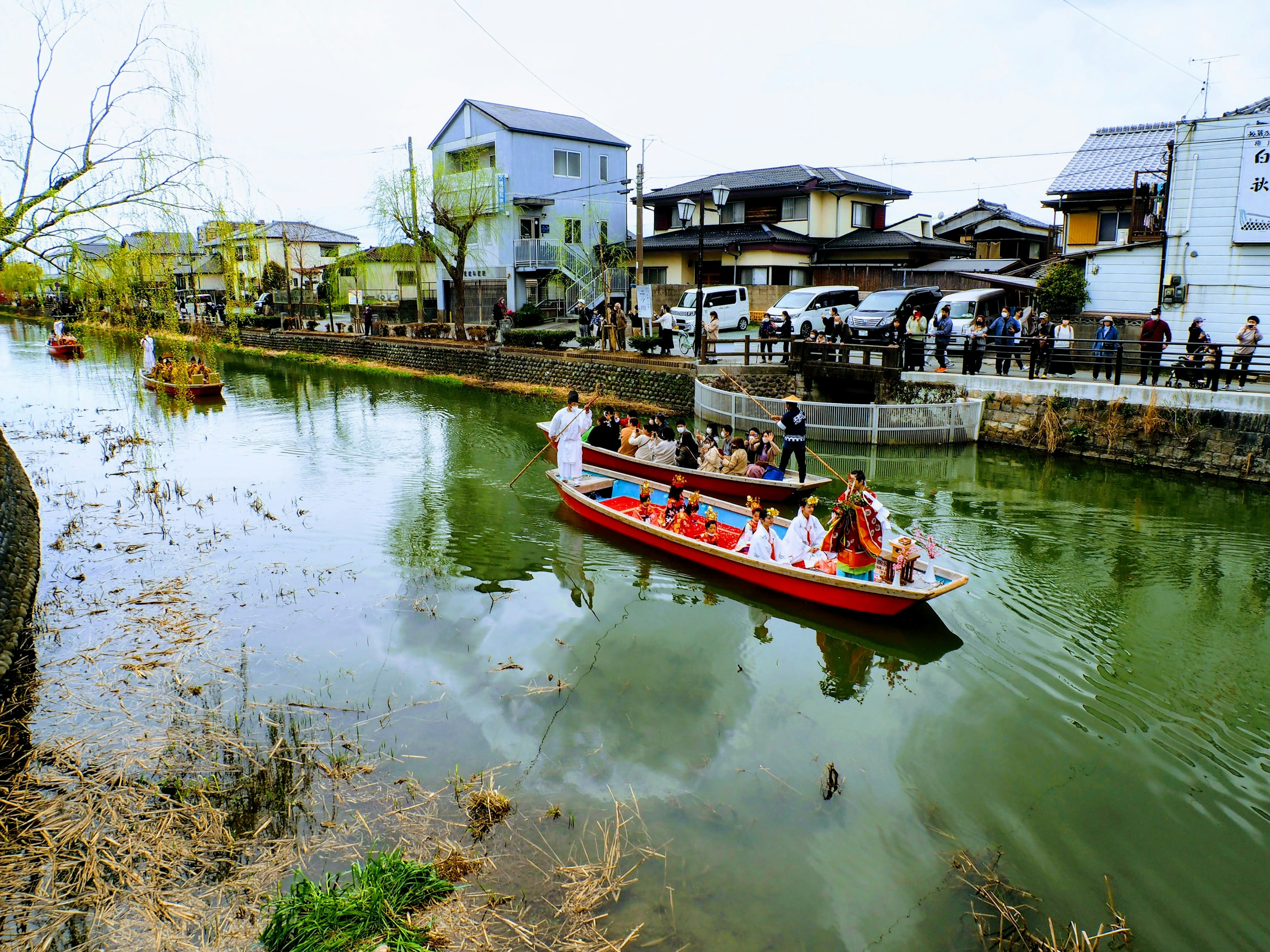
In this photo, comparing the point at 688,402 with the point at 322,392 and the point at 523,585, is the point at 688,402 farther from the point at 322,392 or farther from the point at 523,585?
the point at 322,392

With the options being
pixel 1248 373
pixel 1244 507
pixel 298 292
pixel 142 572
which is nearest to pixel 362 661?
pixel 142 572

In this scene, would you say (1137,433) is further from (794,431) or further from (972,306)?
(794,431)

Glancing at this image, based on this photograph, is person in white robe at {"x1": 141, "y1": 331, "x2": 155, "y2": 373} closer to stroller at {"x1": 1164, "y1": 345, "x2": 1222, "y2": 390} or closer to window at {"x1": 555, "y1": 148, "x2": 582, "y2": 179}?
stroller at {"x1": 1164, "y1": 345, "x2": 1222, "y2": 390}

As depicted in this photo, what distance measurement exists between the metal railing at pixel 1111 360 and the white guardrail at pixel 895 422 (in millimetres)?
1330

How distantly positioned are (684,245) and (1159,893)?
32063mm

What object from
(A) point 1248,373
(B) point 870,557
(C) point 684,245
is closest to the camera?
(B) point 870,557

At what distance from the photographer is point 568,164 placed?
3947 cm

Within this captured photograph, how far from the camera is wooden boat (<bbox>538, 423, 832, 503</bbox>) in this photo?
13344 millimetres

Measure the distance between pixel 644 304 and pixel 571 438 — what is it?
56.9 feet

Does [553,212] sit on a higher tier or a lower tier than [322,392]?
higher

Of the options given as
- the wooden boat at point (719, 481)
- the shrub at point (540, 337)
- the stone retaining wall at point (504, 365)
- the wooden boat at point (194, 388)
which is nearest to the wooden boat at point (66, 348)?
the stone retaining wall at point (504, 365)

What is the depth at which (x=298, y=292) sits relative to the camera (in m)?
50.4

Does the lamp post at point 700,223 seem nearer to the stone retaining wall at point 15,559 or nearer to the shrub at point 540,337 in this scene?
the shrub at point 540,337

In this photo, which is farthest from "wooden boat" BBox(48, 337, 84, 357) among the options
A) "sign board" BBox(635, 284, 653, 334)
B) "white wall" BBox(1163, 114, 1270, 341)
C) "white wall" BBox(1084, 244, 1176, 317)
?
"white wall" BBox(1163, 114, 1270, 341)
